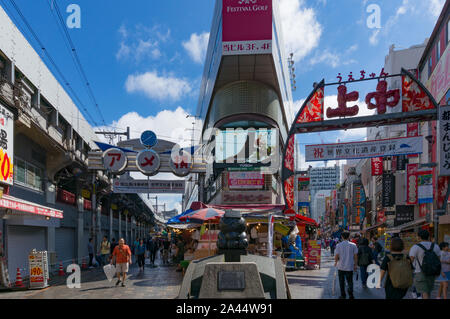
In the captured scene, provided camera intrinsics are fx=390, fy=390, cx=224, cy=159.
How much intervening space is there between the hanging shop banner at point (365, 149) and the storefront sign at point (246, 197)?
15.7 meters

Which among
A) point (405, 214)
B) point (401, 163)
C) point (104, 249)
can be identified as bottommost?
point (104, 249)

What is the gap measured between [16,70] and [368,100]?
12.8 m

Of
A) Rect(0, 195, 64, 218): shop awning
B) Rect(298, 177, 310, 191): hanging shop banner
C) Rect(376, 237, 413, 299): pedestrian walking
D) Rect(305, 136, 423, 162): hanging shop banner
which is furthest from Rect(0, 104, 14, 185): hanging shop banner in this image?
Rect(298, 177, 310, 191): hanging shop banner

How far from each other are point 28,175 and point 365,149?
1383 cm

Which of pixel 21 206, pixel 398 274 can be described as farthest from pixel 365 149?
pixel 21 206

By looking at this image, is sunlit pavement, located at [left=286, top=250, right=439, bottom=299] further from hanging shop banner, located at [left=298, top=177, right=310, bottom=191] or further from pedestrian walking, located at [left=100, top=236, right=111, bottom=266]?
hanging shop banner, located at [left=298, top=177, right=310, bottom=191]

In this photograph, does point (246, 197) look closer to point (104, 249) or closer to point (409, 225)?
point (409, 225)

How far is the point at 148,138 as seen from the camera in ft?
71.7

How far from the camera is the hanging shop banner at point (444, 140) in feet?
41.0

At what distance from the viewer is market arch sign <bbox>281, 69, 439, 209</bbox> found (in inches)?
519

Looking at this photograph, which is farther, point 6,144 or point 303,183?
point 303,183

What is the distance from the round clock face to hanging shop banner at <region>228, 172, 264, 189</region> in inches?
347

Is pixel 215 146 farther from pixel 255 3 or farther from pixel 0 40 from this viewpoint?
pixel 0 40
